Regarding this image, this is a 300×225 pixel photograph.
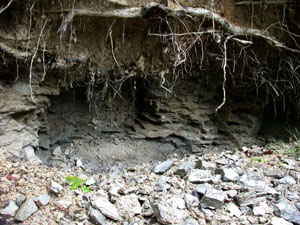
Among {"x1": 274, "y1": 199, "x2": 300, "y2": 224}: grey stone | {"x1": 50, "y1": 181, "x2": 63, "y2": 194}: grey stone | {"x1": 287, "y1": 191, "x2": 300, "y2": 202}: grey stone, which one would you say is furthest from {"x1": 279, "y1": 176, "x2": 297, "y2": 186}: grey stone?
{"x1": 50, "y1": 181, "x2": 63, "y2": 194}: grey stone

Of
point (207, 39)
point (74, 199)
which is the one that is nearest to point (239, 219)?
point (74, 199)

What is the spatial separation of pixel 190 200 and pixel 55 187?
974 millimetres

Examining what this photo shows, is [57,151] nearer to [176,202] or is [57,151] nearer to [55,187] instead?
[55,187]

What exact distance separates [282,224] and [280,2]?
7.94 feet

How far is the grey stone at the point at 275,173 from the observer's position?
2281 millimetres

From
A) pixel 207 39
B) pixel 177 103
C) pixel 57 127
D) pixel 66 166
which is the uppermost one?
pixel 207 39

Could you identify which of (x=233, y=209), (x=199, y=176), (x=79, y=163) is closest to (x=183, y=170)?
(x=199, y=176)

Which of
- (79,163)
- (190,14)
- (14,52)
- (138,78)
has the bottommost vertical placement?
(79,163)

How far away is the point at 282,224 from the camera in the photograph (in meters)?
1.67

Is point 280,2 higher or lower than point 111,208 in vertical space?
higher

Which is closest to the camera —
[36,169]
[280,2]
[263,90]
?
[36,169]

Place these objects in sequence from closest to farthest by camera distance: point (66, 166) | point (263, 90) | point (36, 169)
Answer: point (36, 169), point (66, 166), point (263, 90)

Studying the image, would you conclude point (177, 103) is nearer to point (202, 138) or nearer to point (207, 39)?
point (202, 138)

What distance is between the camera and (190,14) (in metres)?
2.79
